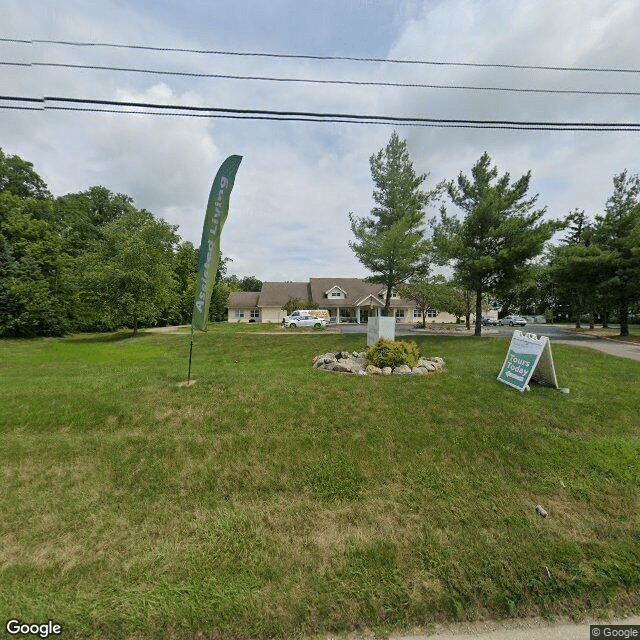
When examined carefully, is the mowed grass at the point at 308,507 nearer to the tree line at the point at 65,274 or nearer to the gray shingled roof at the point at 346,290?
the tree line at the point at 65,274

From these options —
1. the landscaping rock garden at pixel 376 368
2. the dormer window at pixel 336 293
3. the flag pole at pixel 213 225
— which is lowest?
the landscaping rock garden at pixel 376 368

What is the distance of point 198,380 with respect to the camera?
659 centimetres

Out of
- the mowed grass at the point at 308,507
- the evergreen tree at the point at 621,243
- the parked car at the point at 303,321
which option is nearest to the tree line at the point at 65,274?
the parked car at the point at 303,321

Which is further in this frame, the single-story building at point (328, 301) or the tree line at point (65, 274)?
the single-story building at point (328, 301)

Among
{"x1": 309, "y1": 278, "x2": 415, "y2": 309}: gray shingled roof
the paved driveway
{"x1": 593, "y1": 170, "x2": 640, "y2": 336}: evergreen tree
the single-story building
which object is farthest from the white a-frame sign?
{"x1": 309, "y1": 278, "x2": 415, "y2": 309}: gray shingled roof

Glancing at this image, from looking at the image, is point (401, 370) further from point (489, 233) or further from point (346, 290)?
point (346, 290)

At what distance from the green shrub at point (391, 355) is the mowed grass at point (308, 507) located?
4.87 feet

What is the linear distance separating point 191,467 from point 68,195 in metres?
43.3

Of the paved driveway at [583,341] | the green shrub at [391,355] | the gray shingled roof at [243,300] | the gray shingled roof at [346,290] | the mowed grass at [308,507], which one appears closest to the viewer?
the mowed grass at [308,507]

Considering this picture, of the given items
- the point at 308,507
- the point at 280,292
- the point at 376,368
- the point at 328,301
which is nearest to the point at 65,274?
the point at 376,368

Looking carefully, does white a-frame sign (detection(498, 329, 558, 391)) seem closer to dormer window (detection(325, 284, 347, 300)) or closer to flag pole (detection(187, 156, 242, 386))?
flag pole (detection(187, 156, 242, 386))

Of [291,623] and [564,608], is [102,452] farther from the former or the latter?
[564,608]

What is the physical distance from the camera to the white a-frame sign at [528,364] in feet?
20.3

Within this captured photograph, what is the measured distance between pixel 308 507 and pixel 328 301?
39131mm
